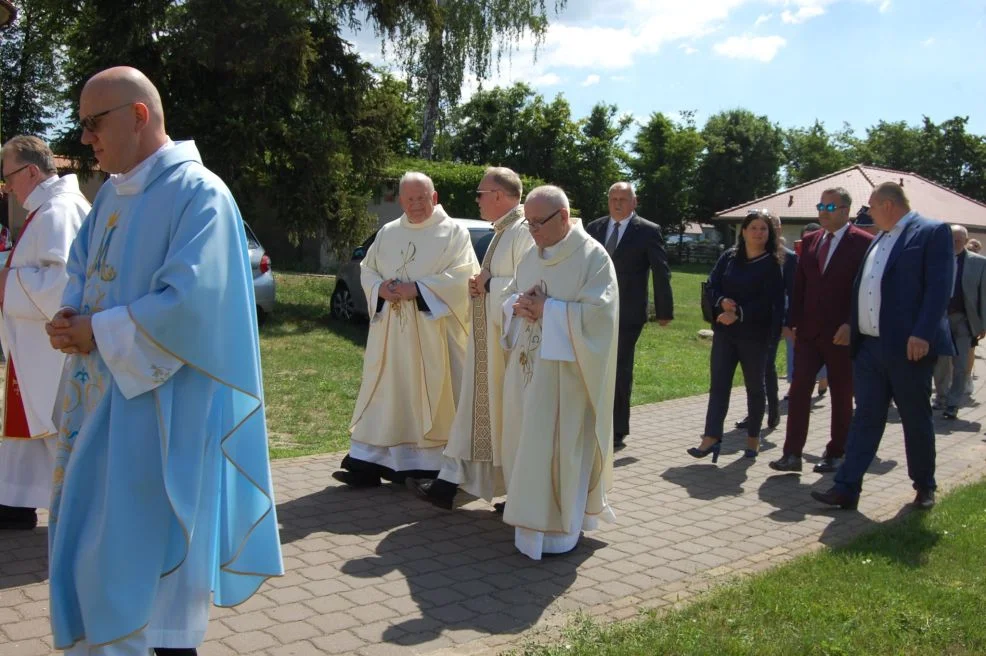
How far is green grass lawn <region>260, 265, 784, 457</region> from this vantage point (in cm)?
897

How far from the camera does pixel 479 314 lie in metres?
6.55

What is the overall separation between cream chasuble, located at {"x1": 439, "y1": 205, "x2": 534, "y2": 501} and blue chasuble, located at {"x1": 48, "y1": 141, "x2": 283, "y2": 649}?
2764mm

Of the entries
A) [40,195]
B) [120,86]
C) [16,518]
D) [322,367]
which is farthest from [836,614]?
[322,367]

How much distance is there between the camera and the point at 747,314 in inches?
314

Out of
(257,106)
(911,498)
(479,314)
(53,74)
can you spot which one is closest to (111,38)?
(257,106)

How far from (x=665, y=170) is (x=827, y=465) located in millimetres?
48447

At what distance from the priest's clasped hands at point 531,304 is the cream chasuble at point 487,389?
22.5 inches

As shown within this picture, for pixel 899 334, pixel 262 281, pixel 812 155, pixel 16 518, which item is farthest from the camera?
pixel 812 155

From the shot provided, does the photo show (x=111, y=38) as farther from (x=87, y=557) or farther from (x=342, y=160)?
(x=87, y=557)

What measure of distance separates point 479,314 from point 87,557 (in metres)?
Answer: 3.72

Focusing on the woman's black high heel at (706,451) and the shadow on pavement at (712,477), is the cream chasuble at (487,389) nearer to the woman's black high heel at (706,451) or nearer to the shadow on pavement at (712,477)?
the shadow on pavement at (712,477)

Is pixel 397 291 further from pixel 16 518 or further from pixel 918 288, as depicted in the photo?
pixel 918 288

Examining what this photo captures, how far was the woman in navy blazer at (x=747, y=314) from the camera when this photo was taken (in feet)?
26.2

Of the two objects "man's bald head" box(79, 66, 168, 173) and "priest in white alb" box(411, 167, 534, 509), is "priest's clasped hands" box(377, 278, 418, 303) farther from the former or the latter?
"man's bald head" box(79, 66, 168, 173)
